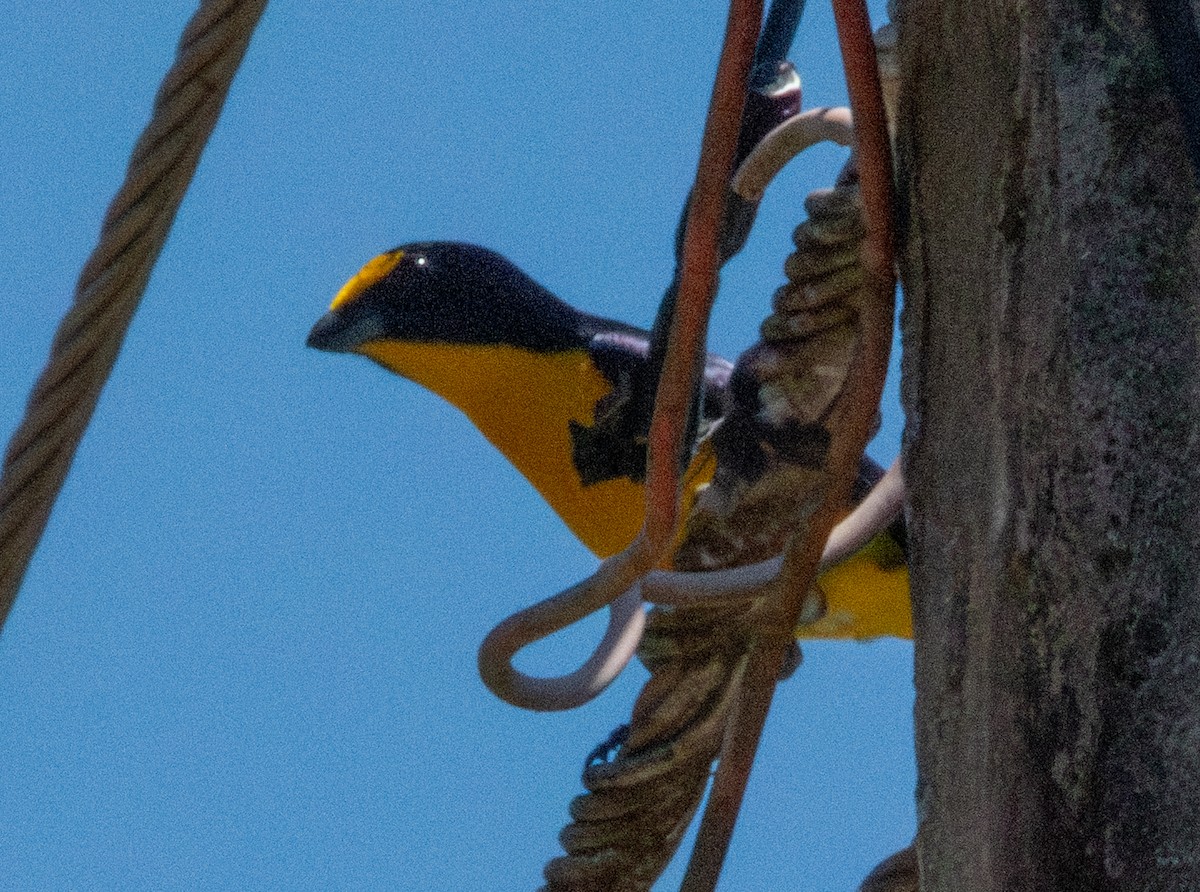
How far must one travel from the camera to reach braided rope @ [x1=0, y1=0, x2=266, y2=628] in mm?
657

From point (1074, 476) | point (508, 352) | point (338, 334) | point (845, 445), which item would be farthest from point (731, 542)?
point (338, 334)

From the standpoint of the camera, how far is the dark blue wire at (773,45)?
1.02 metres

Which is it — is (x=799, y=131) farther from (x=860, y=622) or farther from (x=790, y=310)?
(x=860, y=622)

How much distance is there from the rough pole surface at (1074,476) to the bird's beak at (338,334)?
2.12 m

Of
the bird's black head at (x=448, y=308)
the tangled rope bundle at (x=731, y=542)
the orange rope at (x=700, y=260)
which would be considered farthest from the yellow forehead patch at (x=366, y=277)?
the orange rope at (x=700, y=260)

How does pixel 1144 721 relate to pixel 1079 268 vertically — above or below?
below

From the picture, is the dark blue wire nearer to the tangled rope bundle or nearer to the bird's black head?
the tangled rope bundle

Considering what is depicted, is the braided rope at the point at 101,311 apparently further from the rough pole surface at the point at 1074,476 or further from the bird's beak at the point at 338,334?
the bird's beak at the point at 338,334

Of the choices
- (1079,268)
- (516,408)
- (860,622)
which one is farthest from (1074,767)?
(516,408)

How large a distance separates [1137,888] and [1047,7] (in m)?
0.36

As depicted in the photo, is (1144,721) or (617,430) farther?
(617,430)

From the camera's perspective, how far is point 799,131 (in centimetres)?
94

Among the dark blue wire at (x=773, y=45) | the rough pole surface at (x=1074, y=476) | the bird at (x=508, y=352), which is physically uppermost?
the bird at (x=508, y=352)

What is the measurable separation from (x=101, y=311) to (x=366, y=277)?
7.27ft
